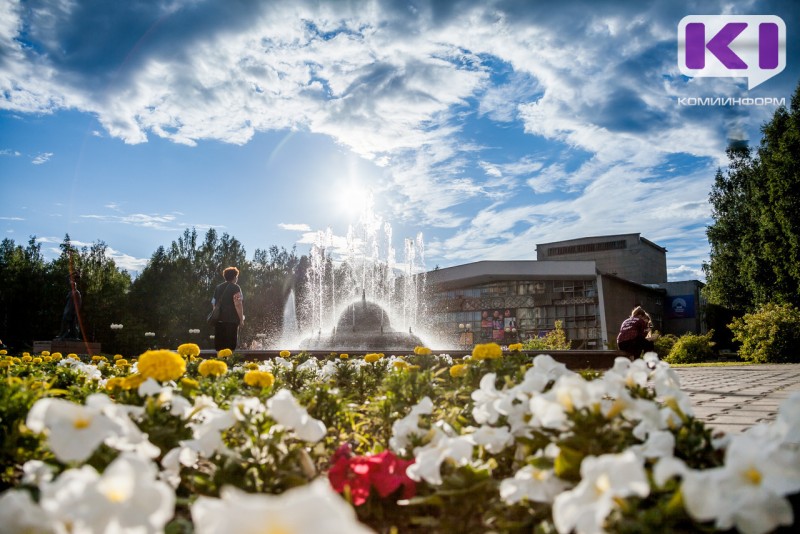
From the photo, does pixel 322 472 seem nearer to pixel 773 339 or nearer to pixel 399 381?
pixel 399 381

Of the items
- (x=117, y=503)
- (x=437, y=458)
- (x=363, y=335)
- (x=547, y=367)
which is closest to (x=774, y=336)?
(x=363, y=335)

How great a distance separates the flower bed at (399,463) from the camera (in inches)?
34.5

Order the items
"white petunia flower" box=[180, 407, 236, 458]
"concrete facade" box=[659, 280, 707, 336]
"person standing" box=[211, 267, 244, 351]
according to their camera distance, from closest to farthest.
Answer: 1. "white petunia flower" box=[180, 407, 236, 458]
2. "person standing" box=[211, 267, 244, 351]
3. "concrete facade" box=[659, 280, 707, 336]

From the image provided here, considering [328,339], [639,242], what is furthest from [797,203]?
[639,242]

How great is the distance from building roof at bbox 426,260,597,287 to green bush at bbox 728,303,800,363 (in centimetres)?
1333

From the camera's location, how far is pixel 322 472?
7.29 ft

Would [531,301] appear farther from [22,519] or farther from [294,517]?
[294,517]

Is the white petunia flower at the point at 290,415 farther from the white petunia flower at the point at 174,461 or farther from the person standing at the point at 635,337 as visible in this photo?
the person standing at the point at 635,337

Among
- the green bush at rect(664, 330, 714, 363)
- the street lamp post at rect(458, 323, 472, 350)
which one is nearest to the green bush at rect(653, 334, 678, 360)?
the green bush at rect(664, 330, 714, 363)

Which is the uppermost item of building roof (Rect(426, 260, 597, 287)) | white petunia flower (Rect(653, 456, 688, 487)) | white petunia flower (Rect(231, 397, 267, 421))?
building roof (Rect(426, 260, 597, 287))

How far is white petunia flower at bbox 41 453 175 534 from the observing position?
85 centimetres

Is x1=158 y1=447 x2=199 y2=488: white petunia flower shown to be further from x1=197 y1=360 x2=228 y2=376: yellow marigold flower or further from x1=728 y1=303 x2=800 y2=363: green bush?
x1=728 y1=303 x2=800 y2=363: green bush

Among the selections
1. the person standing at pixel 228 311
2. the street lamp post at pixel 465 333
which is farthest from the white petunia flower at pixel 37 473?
the street lamp post at pixel 465 333

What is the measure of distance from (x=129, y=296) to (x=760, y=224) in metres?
39.6
